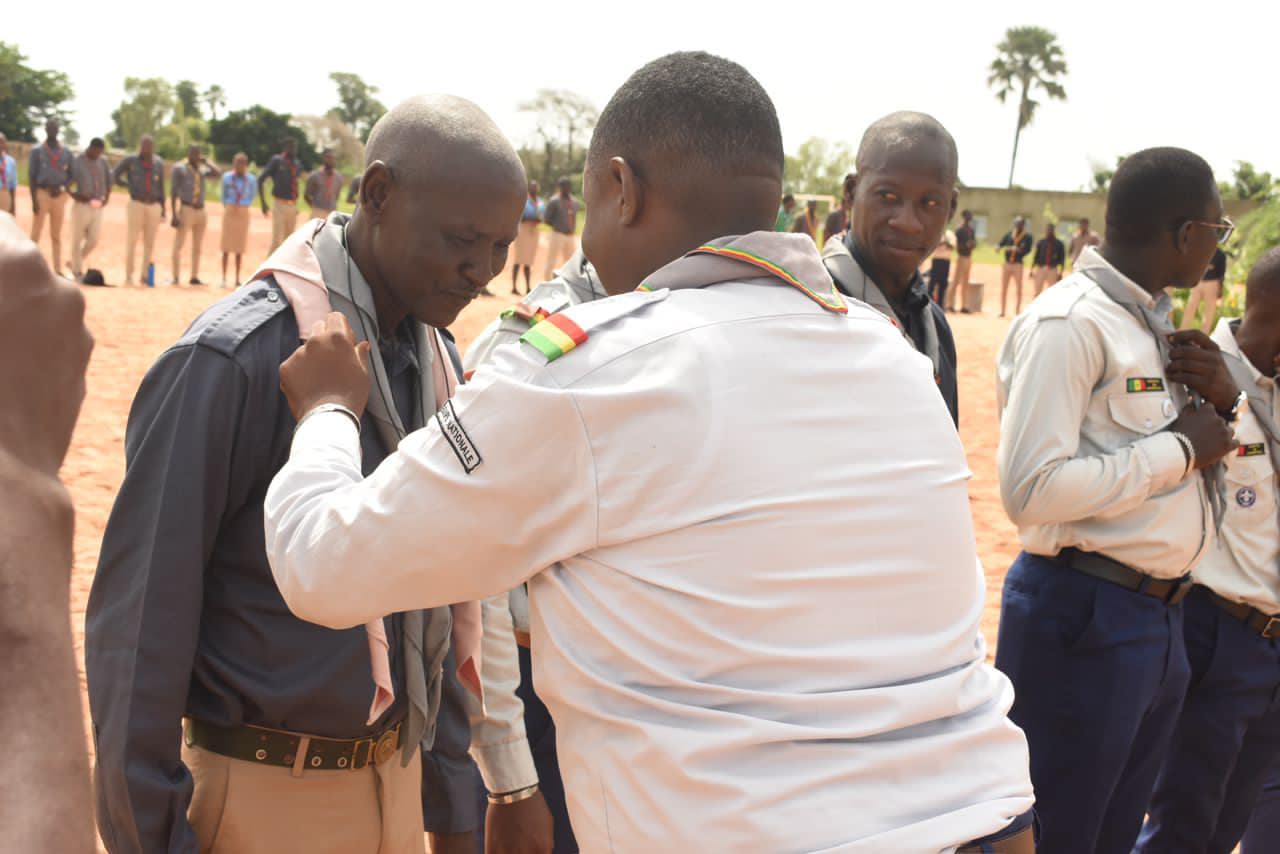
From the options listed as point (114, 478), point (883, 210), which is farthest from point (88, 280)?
point (883, 210)

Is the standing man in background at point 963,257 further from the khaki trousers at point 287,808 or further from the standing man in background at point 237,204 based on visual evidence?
the khaki trousers at point 287,808

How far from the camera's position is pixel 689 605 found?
5.57 ft

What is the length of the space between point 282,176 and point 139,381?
11.0 meters

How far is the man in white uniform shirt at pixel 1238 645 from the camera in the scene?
4.07 m

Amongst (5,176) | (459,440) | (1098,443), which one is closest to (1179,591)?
(1098,443)

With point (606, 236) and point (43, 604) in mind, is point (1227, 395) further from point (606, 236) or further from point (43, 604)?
point (43, 604)

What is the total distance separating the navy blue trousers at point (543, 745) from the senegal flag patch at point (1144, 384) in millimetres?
2018

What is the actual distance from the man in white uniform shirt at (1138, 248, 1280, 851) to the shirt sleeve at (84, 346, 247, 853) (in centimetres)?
327

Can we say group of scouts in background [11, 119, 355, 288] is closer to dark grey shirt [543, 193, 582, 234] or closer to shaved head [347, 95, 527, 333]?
dark grey shirt [543, 193, 582, 234]

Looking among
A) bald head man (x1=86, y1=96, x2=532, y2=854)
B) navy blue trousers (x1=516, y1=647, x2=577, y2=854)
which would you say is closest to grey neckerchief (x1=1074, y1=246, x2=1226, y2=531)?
bald head man (x1=86, y1=96, x2=532, y2=854)

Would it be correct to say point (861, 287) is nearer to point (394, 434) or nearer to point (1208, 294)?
point (394, 434)

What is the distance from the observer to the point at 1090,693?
12.4ft

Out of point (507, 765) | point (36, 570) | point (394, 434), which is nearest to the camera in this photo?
point (36, 570)

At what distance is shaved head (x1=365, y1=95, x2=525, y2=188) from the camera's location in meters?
2.70
